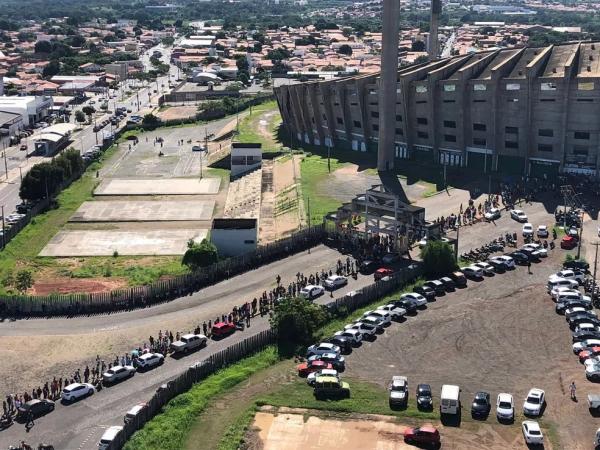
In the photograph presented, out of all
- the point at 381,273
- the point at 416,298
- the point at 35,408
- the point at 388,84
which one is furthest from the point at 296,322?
the point at 388,84

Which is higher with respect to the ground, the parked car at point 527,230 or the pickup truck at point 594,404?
the pickup truck at point 594,404

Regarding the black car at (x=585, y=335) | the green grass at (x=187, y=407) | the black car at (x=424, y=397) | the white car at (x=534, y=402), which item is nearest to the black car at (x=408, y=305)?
the green grass at (x=187, y=407)

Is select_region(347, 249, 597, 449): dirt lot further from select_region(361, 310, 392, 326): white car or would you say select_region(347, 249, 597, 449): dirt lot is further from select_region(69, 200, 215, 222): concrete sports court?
select_region(69, 200, 215, 222): concrete sports court

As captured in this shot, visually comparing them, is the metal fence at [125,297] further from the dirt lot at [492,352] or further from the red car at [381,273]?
the dirt lot at [492,352]

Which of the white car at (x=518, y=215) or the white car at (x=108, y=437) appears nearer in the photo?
the white car at (x=108, y=437)

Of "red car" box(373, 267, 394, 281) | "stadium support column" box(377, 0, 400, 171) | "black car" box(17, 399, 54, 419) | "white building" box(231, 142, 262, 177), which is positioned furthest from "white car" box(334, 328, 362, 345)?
"white building" box(231, 142, 262, 177)

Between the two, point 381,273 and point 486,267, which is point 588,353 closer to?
point 486,267
